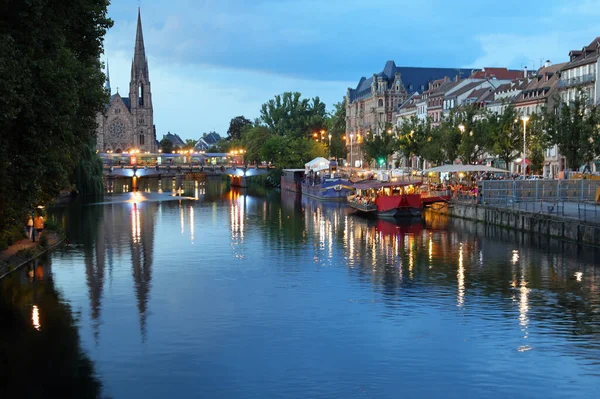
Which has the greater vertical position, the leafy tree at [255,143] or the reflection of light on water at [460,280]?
the leafy tree at [255,143]

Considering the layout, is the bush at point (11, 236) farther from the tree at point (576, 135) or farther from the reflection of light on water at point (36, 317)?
the tree at point (576, 135)

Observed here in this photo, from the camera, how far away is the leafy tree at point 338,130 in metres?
159

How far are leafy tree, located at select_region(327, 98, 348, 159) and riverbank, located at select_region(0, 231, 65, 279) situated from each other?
376 ft

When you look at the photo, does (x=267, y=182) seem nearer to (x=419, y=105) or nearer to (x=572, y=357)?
(x=419, y=105)

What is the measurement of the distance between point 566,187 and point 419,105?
79889 mm

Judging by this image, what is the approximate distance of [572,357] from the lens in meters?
23.0

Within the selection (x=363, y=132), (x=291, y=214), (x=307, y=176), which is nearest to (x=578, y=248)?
(x=291, y=214)

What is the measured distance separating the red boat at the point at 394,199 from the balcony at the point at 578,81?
73.1ft

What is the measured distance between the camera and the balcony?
269 feet

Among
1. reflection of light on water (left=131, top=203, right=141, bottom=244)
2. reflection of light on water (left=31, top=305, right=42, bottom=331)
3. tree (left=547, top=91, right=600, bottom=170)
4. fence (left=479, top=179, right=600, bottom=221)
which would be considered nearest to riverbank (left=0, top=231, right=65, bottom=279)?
reflection of light on water (left=31, top=305, right=42, bottom=331)

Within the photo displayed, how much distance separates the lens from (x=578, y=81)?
83812 millimetres

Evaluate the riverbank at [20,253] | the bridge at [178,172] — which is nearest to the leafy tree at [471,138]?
the riverbank at [20,253]

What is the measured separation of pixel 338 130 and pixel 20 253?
14650 centimetres

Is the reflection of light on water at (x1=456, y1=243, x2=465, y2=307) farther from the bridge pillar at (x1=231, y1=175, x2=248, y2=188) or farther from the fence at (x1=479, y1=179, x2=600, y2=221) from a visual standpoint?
the bridge pillar at (x1=231, y1=175, x2=248, y2=188)
